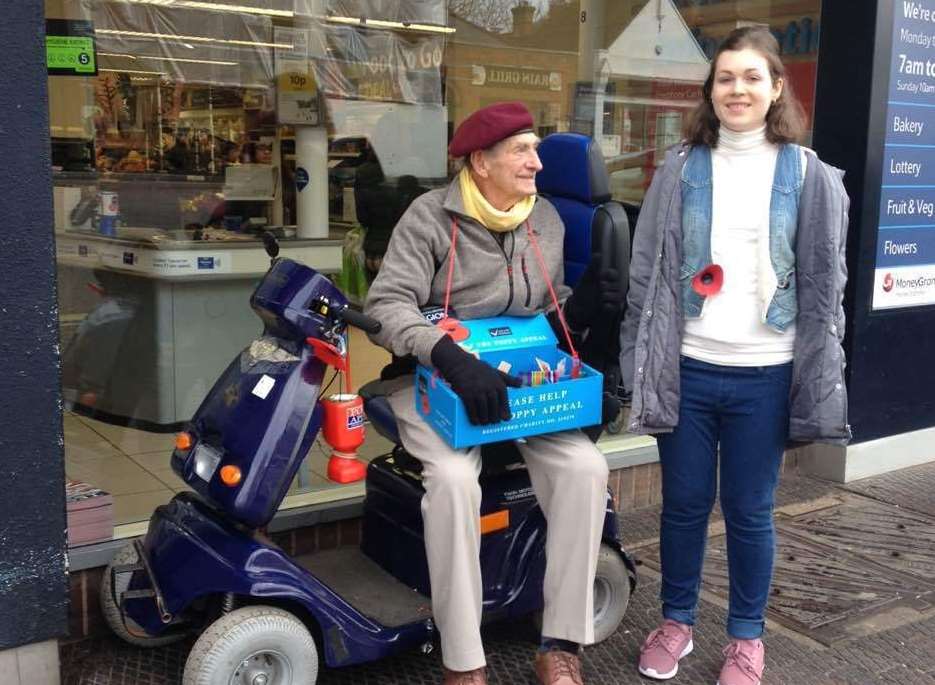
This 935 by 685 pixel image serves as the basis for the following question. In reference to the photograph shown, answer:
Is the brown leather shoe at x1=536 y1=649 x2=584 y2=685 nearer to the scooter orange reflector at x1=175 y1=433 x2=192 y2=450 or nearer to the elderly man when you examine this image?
the elderly man

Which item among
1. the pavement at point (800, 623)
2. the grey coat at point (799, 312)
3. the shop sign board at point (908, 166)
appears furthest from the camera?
the shop sign board at point (908, 166)

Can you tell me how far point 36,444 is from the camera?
2.73 m

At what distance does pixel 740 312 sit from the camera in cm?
295

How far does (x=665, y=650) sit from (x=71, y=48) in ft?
11.2

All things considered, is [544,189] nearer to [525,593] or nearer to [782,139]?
[782,139]

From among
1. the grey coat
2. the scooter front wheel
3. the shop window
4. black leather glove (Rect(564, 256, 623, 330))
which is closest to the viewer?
the scooter front wheel

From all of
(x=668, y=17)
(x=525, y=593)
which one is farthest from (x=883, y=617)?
(x=668, y=17)

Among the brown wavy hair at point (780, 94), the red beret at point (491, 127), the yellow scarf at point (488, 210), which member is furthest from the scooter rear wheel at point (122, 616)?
the brown wavy hair at point (780, 94)

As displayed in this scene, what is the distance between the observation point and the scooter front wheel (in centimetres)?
264

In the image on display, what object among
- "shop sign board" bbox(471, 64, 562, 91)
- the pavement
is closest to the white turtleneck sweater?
the pavement

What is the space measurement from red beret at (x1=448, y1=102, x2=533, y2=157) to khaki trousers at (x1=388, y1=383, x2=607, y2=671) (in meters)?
0.76

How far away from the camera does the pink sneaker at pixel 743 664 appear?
123 inches

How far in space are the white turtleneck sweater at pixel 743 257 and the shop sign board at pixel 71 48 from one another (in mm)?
2779

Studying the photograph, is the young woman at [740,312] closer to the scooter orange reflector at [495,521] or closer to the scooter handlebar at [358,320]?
the scooter orange reflector at [495,521]
